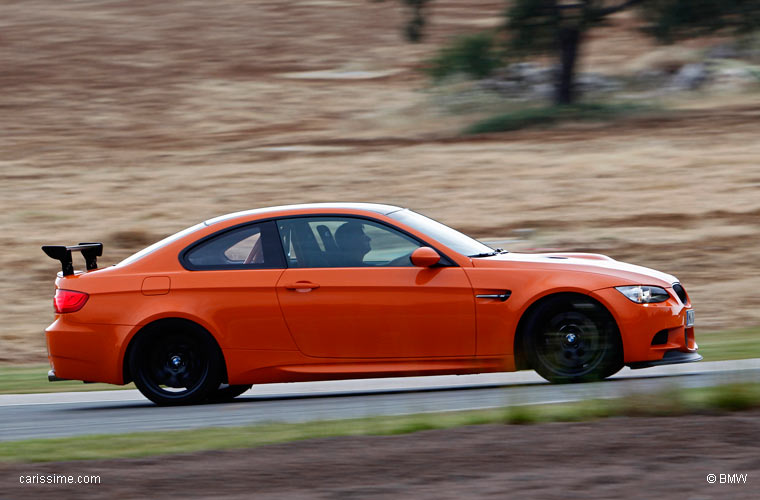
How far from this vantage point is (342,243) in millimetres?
9047

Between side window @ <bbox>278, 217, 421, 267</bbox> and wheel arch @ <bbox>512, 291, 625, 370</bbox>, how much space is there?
94 centimetres

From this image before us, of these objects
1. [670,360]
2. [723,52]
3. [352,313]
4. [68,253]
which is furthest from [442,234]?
[723,52]

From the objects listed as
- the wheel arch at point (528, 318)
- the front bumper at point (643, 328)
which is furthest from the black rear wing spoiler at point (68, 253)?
the front bumper at point (643, 328)

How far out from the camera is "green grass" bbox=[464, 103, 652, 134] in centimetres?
3089

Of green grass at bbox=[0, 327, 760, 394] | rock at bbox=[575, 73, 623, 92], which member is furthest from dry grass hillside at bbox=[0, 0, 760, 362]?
rock at bbox=[575, 73, 623, 92]

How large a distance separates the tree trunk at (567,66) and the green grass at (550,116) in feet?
3.78

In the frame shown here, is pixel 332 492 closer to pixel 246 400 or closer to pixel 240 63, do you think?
pixel 246 400

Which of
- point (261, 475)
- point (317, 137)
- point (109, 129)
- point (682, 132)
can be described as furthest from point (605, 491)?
point (109, 129)

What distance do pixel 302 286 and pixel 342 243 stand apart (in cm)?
46

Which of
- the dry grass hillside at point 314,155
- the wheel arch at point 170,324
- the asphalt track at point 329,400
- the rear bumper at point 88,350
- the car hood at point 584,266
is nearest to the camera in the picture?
the asphalt track at point 329,400

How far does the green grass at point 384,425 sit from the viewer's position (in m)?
6.79

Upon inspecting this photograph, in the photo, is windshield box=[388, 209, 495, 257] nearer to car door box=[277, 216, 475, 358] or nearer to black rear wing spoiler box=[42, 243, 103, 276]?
car door box=[277, 216, 475, 358]

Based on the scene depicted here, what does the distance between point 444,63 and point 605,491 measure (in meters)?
30.2

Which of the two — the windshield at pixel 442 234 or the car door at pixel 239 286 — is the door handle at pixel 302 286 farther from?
the windshield at pixel 442 234
